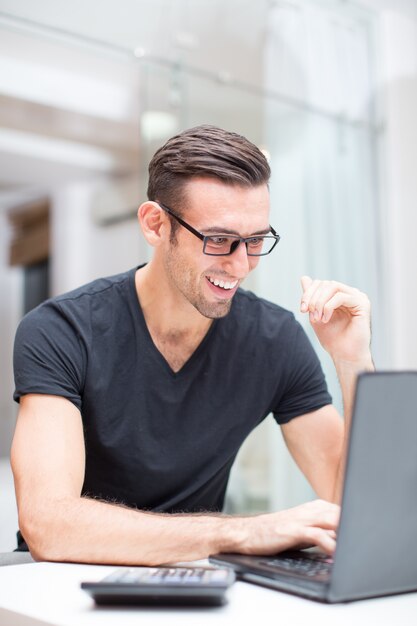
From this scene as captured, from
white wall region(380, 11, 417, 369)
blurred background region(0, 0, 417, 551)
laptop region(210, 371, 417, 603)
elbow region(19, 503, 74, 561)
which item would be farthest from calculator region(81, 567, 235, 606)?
white wall region(380, 11, 417, 369)

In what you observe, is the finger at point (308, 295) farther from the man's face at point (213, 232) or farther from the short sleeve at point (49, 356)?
the short sleeve at point (49, 356)

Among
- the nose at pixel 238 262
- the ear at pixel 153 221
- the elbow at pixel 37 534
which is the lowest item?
the elbow at pixel 37 534

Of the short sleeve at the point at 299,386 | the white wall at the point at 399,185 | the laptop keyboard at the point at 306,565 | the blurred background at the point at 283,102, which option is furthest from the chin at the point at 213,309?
the white wall at the point at 399,185

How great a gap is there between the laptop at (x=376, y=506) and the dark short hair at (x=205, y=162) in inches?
28.5

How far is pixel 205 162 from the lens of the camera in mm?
1430

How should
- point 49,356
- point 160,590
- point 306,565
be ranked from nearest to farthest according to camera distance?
point 160,590 < point 306,565 < point 49,356

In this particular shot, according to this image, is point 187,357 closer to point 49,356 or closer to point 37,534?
point 49,356

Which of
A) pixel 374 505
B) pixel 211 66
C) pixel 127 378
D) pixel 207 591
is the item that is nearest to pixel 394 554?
pixel 374 505

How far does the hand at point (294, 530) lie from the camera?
0.92 metres

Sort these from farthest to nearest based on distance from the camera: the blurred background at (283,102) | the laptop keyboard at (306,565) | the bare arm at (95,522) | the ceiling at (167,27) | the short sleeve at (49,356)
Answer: the blurred background at (283,102), the ceiling at (167,27), the short sleeve at (49,356), the bare arm at (95,522), the laptop keyboard at (306,565)

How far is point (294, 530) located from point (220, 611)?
18 centimetres

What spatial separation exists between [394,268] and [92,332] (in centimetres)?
229

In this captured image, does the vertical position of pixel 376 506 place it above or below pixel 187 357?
below

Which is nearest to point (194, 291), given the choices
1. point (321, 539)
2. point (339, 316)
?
point (339, 316)
